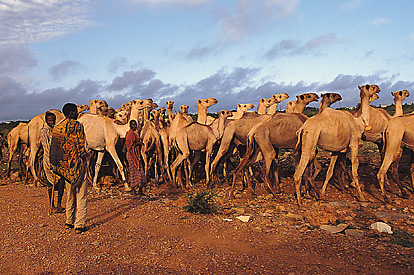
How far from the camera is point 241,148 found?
13039 millimetres

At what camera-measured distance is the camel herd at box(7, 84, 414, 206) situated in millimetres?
9453

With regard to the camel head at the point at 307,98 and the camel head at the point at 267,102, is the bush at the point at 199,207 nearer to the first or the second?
the camel head at the point at 307,98

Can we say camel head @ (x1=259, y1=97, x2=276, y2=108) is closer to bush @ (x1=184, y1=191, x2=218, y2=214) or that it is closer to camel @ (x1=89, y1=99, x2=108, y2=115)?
camel @ (x1=89, y1=99, x2=108, y2=115)

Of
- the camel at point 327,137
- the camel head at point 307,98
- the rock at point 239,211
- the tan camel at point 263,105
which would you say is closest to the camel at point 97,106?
the tan camel at point 263,105

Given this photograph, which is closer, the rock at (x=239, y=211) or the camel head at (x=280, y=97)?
the rock at (x=239, y=211)

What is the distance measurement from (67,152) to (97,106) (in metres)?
8.67

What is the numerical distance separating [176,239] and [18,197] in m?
6.60

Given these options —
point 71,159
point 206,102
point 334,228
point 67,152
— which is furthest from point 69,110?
point 206,102

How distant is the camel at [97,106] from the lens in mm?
14523

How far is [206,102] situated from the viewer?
47.4 feet

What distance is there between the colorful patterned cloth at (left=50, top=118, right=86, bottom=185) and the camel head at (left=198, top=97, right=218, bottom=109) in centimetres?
834

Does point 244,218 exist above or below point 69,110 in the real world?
below

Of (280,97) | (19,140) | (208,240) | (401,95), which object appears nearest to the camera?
(208,240)

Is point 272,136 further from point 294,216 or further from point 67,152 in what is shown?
point 67,152
